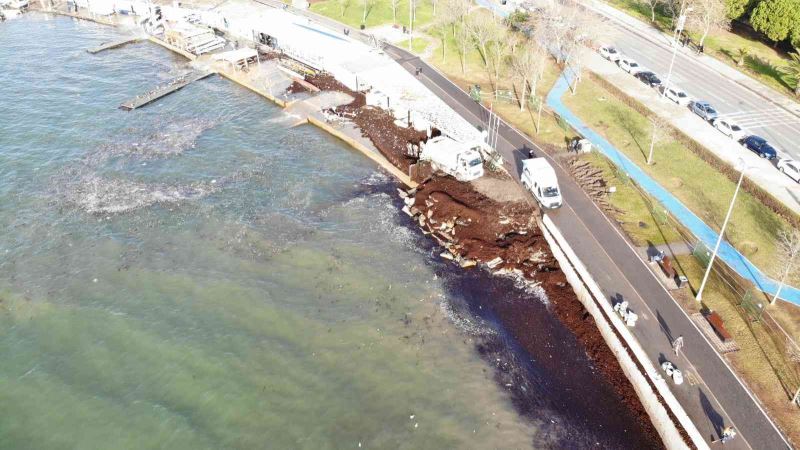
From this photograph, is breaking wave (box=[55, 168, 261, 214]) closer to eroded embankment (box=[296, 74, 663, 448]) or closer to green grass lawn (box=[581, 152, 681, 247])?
eroded embankment (box=[296, 74, 663, 448])

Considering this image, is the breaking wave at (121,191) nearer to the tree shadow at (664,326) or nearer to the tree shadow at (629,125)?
the tree shadow at (664,326)

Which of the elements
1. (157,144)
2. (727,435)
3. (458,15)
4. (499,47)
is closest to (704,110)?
(499,47)

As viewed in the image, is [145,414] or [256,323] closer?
[145,414]

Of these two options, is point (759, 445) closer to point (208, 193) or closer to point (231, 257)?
point (231, 257)

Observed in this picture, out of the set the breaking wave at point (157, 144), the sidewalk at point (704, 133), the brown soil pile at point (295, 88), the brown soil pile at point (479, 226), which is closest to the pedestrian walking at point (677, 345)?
the brown soil pile at point (479, 226)

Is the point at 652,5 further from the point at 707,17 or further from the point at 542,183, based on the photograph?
the point at 542,183

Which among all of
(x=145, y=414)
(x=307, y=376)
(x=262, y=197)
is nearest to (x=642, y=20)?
(x=262, y=197)
